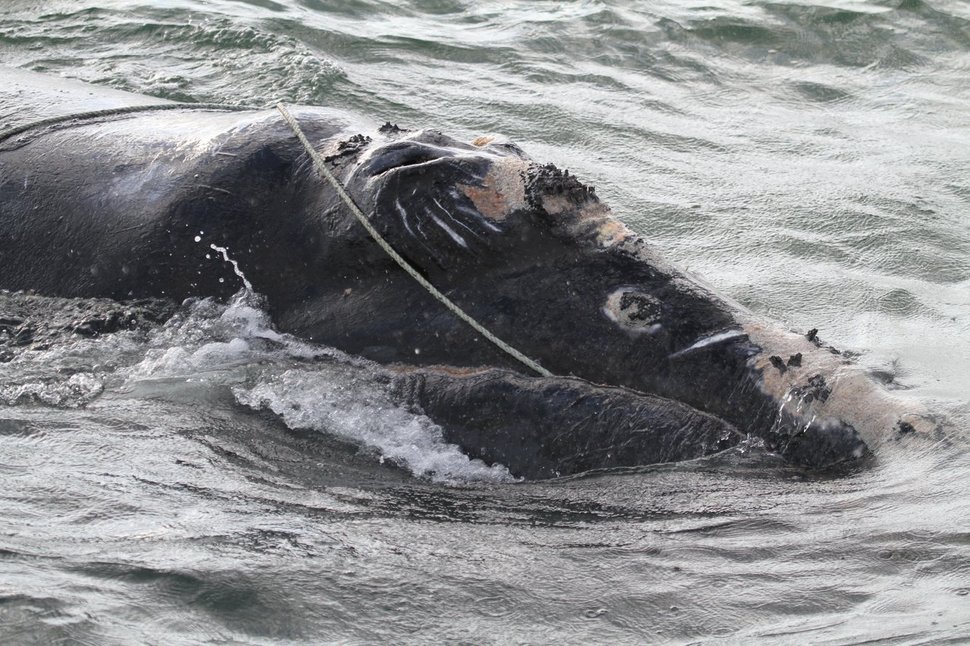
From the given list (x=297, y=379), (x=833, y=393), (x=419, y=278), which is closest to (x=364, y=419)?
(x=297, y=379)

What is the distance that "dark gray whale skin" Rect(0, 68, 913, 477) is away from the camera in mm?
4406

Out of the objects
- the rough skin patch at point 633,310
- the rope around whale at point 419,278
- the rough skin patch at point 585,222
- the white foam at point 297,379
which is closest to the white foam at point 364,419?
the white foam at point 297,379

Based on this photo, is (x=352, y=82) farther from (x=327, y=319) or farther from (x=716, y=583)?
(x=716, y=583)

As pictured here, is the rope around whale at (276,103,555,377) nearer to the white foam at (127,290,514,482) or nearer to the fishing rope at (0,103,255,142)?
the white foam at (127,290,514,482)

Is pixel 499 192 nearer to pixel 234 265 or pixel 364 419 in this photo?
pixel 364 419

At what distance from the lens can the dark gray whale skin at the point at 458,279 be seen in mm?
4406

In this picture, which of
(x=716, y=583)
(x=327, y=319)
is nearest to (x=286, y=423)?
(x=327, y=319)

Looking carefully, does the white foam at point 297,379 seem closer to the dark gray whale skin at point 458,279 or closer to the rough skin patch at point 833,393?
the dark gray whale skin at point 458,279

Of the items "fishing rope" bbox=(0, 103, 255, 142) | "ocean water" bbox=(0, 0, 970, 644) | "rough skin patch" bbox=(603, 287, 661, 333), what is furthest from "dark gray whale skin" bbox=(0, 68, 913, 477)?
"fishing rope" bbox=(0, 103, 255, 142)

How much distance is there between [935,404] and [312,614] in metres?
2.63

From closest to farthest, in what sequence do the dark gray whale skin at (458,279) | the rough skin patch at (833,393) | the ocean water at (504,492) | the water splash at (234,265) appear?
the ocean water at (504,492)
the rough skin patch at (833,393)
the dark gray whale skin at (458,279)
the water splash at (234,265)

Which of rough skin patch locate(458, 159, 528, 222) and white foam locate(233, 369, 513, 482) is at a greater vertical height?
rough skin patch locate(458, 159, 528, 222)

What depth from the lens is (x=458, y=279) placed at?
4.73 metres

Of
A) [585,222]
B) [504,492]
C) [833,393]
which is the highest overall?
[585,222]
